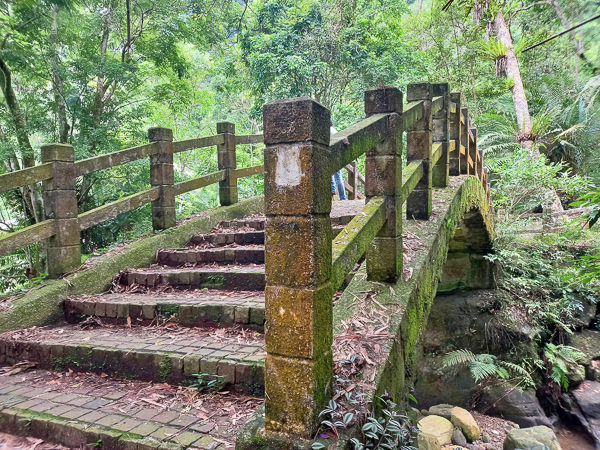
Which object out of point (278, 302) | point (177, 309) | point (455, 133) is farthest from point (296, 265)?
point (455, 133)

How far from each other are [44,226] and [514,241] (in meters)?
8.18

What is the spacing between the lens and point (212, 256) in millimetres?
4941

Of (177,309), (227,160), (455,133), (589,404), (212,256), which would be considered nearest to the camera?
(177,309)

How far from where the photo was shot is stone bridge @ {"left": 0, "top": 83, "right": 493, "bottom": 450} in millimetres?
1800

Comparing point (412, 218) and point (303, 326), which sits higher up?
point (412, 218)

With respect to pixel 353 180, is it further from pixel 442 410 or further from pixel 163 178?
pixel 163 178

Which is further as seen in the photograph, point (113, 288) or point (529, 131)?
point (529, 131)

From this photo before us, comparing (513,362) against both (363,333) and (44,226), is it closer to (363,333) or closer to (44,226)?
(363,333)

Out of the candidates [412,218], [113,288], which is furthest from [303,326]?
[113,288]

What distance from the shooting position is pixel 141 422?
8.04ft

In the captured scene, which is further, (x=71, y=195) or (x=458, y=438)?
(x=458, y=438)

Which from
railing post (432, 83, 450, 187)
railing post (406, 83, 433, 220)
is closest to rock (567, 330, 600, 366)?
railing post (432, 83, 450, 187)

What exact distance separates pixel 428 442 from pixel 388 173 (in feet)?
14.5

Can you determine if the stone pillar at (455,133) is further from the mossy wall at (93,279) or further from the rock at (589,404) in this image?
the rock at (589,404)
